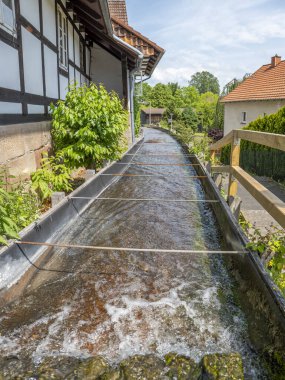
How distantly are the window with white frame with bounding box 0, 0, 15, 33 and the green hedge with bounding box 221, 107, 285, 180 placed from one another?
8765 mm

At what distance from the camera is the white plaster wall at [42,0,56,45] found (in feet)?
21.7

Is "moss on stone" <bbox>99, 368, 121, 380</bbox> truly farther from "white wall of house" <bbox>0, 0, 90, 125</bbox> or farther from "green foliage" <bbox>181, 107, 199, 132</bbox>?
"green foliage" <bbox>181, 107, 199, 132</bbox>

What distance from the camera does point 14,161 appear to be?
199 inches

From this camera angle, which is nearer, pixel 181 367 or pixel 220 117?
pixel 181 367

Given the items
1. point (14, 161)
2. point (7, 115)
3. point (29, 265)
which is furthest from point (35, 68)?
point (29, 265)

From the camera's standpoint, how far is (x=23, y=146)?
17.9 feet

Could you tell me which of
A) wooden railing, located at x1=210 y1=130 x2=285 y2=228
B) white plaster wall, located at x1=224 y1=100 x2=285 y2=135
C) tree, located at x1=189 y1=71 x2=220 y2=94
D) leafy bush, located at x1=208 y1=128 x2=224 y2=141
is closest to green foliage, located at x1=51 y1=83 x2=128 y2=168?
wooden railing, located at x1=210 y1=130 x2=285 y2=228

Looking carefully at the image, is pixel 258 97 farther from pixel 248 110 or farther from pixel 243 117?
pixel 243 117

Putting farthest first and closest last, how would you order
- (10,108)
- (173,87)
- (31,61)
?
1. (173,87)
2. (31,61)
3. (10,108)

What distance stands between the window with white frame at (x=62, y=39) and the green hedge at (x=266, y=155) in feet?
22.9

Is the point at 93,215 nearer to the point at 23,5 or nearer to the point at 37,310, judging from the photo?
the point at 37,310

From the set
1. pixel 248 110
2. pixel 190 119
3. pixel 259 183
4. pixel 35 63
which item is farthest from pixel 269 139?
pixel 190 119

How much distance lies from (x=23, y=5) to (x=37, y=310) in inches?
186

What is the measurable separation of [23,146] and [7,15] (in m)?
1.86
